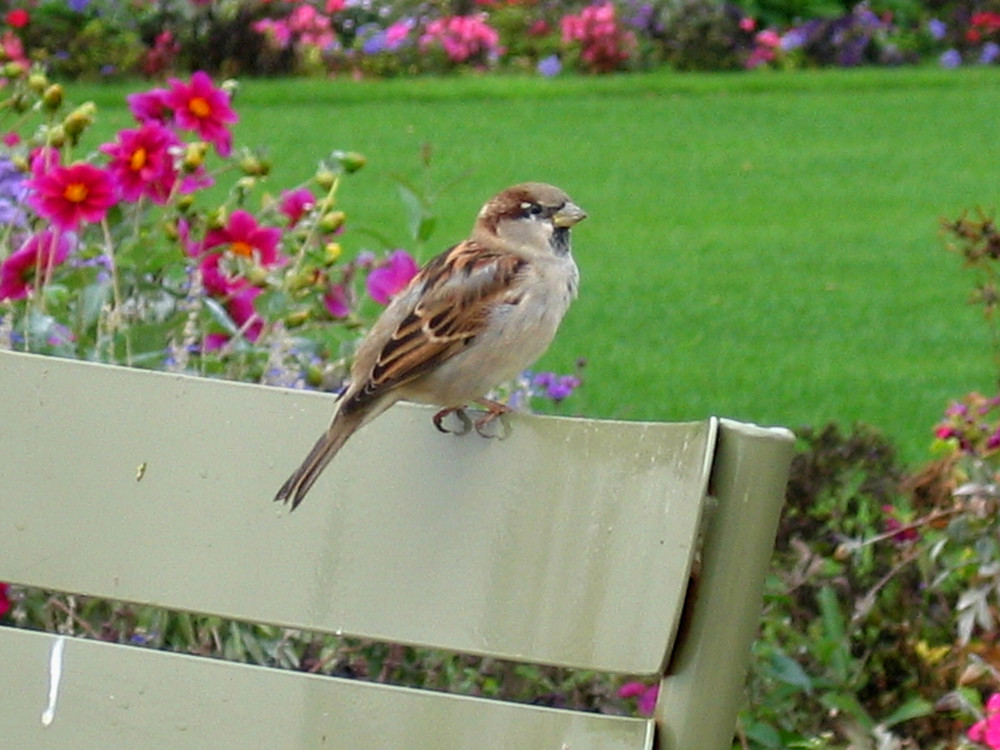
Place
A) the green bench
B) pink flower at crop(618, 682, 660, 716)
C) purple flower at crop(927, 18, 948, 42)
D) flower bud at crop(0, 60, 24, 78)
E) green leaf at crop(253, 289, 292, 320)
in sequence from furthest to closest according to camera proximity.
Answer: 1. purple flower at crop(927, 18, 948, 42)
2. flower bud at crop(0, 60, 24, 78)
3. green leaf at crop(253, 289, 292, 320)
4. pink flower at crop(618, 682, 660, 716)
5. the green bench

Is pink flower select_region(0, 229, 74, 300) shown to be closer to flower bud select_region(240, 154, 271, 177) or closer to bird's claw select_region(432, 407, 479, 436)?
flower bud select_region(240, 154, 271, 177)

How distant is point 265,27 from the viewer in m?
14.0

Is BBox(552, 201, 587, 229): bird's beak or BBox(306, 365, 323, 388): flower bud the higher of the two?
BBox(552, 201, 587, 229): bird's beak

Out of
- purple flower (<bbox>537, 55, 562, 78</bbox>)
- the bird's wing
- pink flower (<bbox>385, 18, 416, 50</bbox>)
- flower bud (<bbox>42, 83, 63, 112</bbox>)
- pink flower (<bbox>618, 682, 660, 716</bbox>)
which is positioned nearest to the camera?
pink flower (<bbox>618, 682, 660, 716</bbox>)

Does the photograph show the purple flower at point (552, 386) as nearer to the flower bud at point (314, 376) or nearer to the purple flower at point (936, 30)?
the flower bud at point (314, 376)

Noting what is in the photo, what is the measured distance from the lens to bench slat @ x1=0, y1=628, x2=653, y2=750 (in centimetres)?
184

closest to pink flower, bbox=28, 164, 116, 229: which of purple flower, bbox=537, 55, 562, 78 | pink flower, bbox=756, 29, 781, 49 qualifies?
purple flower, bbox=537, 55, 562, 78

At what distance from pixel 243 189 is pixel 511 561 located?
172cm

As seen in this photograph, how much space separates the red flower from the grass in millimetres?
539

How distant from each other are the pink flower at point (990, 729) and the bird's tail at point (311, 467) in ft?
2.97

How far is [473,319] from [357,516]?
47.5 inches

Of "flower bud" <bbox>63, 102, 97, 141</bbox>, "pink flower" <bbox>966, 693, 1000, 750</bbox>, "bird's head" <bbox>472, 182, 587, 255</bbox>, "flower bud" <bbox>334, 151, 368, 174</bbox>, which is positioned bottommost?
"pink flower" <bbox>966, 693, 1000, 750</bbox>

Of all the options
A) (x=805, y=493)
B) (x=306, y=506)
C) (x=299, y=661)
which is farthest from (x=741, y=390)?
(x=306, y=506)

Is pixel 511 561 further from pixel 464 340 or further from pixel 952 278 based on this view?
pixel 952 278
